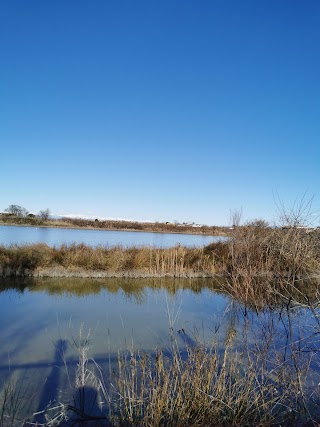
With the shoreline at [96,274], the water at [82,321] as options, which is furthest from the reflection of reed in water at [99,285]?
the shoreline at [96,274]

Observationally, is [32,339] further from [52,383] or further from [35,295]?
[35,295]

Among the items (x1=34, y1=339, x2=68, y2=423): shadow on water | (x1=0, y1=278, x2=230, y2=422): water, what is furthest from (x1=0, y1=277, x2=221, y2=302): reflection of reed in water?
(x1=34, y1=339, x2=68, y2=423): shadow on water

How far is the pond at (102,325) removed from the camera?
447cm

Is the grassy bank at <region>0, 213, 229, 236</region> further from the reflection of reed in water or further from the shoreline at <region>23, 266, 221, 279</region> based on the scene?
the reflection of reed in water

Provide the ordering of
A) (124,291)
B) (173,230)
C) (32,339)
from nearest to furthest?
(32,339) < (124,291) < (173,230)

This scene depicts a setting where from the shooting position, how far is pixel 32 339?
6.07 m

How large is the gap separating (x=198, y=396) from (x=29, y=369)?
2804 millimetres

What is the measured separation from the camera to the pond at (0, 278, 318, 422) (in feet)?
14.7

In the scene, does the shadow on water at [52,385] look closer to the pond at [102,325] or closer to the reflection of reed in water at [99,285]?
the pond at [102,325]

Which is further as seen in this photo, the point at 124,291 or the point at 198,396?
the point at 124,291

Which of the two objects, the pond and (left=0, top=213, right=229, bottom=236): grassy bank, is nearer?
the pond

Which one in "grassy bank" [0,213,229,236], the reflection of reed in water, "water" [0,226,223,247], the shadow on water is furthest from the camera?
"grassy bank" [0,213,229,236]

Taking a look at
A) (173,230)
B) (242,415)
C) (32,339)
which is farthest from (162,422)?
(173,230)

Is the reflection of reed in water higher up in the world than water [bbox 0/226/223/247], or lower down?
lower down
